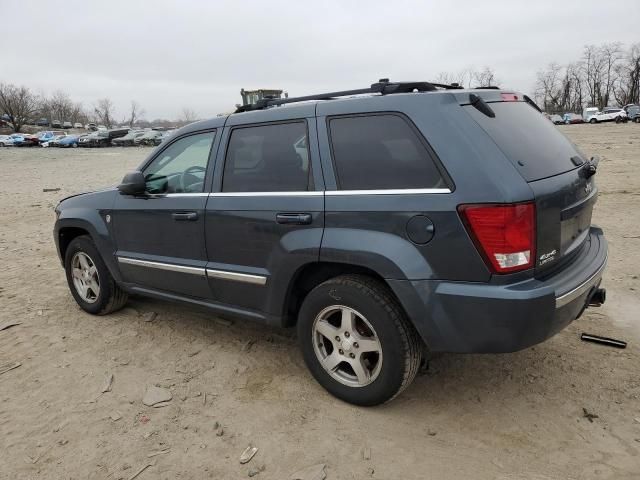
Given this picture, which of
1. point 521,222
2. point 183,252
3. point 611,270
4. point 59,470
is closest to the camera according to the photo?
point 521,222

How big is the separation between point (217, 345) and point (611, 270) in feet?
13.3

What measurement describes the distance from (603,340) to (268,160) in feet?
9.09

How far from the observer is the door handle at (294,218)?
2959mm

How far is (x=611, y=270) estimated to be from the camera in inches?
203

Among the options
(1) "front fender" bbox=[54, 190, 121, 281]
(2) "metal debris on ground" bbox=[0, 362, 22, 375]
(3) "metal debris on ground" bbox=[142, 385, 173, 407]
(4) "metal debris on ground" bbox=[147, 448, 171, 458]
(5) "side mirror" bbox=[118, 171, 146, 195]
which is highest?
(5) "side mirror" bbox=[118, 171, 146, 195]

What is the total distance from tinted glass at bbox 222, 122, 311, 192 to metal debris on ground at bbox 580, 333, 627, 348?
2430 mm

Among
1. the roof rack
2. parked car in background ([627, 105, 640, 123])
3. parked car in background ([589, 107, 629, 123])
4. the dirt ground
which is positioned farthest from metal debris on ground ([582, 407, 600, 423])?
parked car in background ([589, 107, 629, 123])

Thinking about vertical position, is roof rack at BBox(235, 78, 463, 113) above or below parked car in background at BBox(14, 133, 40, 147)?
below

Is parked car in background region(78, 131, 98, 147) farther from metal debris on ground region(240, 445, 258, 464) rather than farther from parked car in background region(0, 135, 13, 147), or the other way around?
metal debris on ground region(240, 445, 258, 464)

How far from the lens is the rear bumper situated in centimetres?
242

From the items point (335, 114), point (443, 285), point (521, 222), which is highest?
point (335, 114)

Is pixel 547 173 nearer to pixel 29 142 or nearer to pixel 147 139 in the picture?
pixel 147 139

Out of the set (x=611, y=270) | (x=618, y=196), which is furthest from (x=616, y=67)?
(x=611, y=270)

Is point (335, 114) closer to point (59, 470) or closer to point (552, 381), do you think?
point (552, 381)
